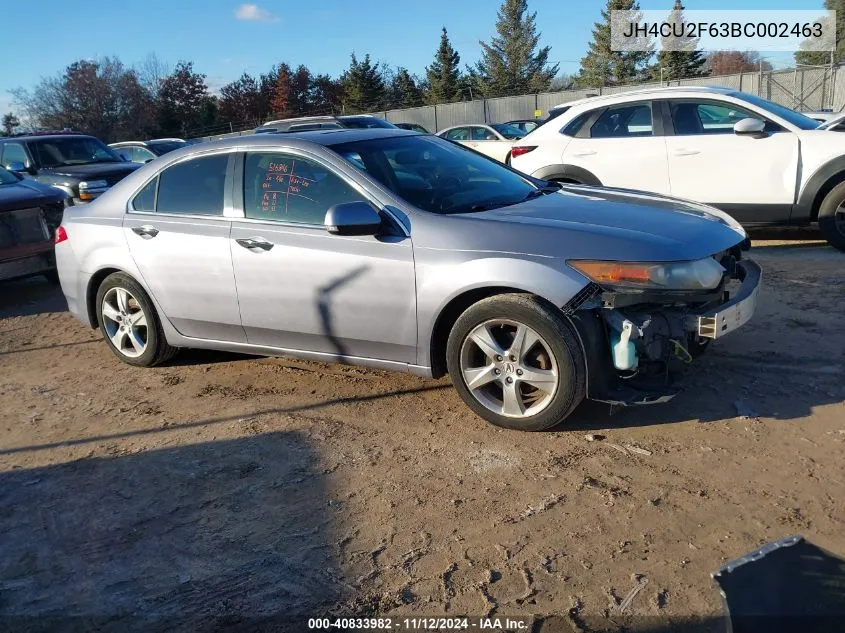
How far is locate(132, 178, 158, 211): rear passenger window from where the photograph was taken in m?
5.44

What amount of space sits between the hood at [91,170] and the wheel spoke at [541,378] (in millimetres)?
9686

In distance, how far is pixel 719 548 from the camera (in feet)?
9.88

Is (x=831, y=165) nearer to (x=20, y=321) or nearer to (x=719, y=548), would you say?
(x=719, y=548)

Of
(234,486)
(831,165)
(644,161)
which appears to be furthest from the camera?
(644,161)

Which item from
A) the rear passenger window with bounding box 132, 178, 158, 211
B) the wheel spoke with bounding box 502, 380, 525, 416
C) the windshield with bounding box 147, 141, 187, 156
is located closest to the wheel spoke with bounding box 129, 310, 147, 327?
the rear passenger window with bounding box 132, 178, 158, 211

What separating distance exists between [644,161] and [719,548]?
236 inches

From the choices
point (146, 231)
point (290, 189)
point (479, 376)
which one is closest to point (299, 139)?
point (290, 189)

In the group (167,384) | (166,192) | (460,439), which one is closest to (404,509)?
(460,439)

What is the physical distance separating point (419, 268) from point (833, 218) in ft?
17.4

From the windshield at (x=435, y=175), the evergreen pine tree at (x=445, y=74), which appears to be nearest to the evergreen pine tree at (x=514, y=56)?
the evergreen pine tree at (x=445, y=74)

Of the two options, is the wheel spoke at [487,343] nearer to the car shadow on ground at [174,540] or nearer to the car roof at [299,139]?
the car shadow on ground at [174,540]

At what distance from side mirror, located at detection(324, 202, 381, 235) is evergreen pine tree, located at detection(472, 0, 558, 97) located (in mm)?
55820

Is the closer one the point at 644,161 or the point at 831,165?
the point at 831,165

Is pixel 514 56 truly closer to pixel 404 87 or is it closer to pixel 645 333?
pixel 404 87
